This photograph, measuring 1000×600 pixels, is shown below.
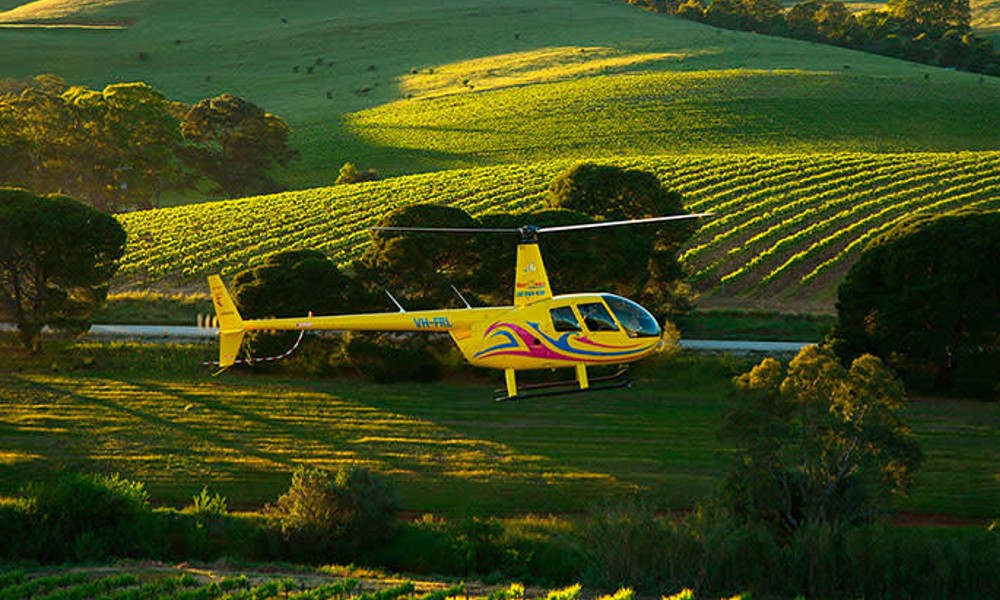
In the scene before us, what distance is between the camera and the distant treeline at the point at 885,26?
145 meters

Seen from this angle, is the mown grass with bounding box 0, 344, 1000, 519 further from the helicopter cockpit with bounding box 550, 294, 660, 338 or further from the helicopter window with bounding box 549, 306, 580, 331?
the helicopter window with bounding box 549, 306, 580, 331

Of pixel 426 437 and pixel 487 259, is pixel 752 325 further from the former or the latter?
pixel 426 437

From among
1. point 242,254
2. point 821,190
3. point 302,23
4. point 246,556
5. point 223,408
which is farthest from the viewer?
point 302,23

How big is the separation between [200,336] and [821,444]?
3288cm

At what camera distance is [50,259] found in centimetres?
5203

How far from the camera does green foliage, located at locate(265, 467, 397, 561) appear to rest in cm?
3114

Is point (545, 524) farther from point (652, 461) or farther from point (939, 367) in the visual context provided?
point (939, 367)

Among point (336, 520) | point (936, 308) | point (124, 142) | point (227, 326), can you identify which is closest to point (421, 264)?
point (227, 326)

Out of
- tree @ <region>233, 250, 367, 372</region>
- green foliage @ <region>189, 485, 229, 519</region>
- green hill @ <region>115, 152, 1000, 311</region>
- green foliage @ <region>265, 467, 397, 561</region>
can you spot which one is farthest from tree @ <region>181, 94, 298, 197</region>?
green foliage @ <region>265, 467, 397, 561</region>

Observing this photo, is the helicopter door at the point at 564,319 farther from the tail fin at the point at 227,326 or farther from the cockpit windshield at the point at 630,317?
the tail fin at the point at 227,326

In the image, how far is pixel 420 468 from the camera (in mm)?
37469

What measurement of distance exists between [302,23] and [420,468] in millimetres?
142066

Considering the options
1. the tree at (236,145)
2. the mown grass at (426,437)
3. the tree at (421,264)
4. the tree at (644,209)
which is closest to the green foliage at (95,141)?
the tree at (236,145)

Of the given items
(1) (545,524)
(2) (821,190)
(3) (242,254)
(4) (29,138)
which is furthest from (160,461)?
(4) (29,138)
